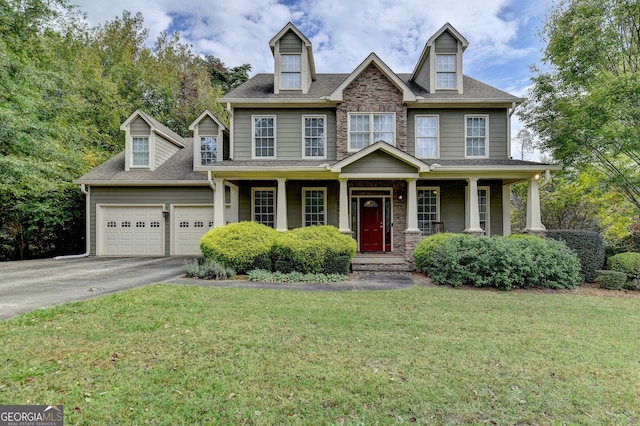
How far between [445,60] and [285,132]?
719 centimetres

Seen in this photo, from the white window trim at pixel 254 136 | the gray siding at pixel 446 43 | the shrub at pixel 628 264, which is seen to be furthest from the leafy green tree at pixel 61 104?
the shrub at pixel 628 264

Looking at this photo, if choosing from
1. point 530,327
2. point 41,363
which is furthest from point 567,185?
point 41,363

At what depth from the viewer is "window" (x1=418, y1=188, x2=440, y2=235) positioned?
11.8m

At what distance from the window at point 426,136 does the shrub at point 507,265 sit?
466 centimetres

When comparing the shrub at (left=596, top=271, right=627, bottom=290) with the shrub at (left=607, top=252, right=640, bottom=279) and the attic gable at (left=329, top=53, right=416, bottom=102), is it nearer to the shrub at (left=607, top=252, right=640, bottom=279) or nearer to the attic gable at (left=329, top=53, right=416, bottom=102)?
the shrub at (left=607, top=252, right=640, bottom=279)

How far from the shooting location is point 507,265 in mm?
7379

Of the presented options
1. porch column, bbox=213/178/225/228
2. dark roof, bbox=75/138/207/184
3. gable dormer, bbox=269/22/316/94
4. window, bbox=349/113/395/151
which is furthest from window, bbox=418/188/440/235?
dark roof, bbox=75/138/207/184

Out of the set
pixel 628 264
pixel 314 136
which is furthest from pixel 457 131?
pixel 628 264

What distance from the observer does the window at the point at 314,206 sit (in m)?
11.8

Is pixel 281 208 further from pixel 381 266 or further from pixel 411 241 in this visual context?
pixel 411 241

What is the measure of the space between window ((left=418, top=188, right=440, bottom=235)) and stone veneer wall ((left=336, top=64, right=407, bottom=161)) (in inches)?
89.2

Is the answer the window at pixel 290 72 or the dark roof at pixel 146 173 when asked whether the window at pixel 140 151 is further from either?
the window at pixel 290 72

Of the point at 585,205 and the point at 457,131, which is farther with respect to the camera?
the point at 585,205

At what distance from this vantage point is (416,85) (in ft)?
41.1
